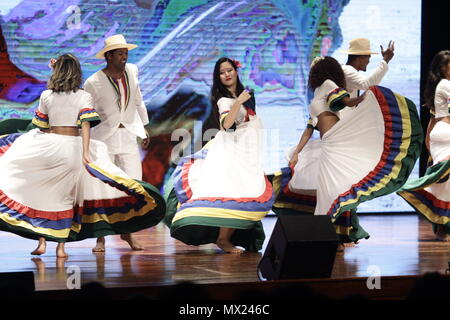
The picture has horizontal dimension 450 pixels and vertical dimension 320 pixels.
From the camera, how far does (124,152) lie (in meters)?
6.27

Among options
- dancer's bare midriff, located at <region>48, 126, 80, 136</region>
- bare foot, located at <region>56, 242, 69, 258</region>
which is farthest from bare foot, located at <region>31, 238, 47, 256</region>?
dancer's bare midriff, located at <region>48, 126, 80, 136</region>

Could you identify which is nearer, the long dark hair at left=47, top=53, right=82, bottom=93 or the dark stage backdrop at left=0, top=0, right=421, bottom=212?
the long dark hair at left=47, top=53, right=82, bottom=93

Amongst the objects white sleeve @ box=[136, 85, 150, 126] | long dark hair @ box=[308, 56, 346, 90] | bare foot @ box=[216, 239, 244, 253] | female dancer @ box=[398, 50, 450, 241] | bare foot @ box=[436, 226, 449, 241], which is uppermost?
long dark hair @ box=[308, 56, 346, 90]

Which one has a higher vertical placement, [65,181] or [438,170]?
[65,181]

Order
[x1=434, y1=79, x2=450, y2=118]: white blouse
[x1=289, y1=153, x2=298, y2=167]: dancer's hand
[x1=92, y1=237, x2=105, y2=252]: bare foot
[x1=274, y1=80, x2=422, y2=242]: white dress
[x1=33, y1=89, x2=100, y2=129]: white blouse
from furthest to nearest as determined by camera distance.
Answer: [x1=434, y1=79, x2=450, y2=118]: white blouse → [x1=289, y1=153, x2=298, y2=167]: dancer's hand → [x1=92, y1=237, x2=105, y2=252]: bare foot → [x1=274, y1=80, x2=422, y2=242]: white dress → [x1=33, y1=89, x2=100, y2=129]: white blouse

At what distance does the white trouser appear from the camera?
245 inches

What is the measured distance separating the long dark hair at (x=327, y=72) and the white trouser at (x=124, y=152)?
1409 millimetres

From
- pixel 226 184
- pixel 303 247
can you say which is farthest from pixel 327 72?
pixel 303 247

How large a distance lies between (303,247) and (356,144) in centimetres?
198

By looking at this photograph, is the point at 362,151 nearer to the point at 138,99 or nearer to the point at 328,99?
the point at 328,99

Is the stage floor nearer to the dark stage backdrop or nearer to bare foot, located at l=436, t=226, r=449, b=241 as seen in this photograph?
bare foot, located at l=436, t=226, r=449, b=241

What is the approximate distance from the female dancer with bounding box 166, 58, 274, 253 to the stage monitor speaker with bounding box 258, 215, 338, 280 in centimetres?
141
